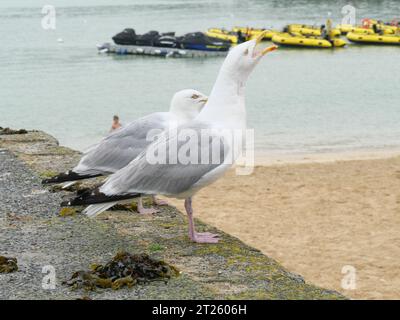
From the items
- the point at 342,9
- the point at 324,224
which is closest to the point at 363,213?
the point at 324,224

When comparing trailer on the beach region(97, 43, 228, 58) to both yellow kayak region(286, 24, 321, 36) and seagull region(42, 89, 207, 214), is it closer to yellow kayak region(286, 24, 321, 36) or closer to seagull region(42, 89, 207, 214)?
yellow kayak region(286, 24, 321, 36)

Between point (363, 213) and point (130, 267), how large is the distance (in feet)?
32.4

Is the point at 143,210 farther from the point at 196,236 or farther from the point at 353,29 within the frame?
the point at 353,29

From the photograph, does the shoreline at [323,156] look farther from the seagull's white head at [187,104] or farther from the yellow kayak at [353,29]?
the yellow kayak at [353,29]

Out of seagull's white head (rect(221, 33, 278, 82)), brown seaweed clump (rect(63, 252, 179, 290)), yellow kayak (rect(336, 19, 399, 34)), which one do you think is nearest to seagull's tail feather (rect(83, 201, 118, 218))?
brown seaweed clump (rect(63, 252, 179, 290))

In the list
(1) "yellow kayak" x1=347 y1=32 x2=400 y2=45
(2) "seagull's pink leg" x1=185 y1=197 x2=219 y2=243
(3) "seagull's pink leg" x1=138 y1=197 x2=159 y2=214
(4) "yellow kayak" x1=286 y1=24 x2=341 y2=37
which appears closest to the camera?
(2) "seagull's pink leg" x1=185 y1=197 x2=219 y2=243

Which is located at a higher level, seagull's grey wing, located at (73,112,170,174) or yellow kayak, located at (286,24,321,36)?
seagull's grey wing, located at (73,112,170,174)

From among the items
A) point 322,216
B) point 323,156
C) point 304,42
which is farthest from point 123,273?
point 304,42

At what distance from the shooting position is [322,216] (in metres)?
15.0

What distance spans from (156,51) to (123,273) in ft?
161

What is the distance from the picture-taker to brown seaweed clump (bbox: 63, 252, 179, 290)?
587 centimetres

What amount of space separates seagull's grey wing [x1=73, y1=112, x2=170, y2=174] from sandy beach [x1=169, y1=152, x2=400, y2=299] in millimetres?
3990

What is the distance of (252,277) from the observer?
20.3ft

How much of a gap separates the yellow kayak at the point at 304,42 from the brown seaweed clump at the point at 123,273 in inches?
2060
